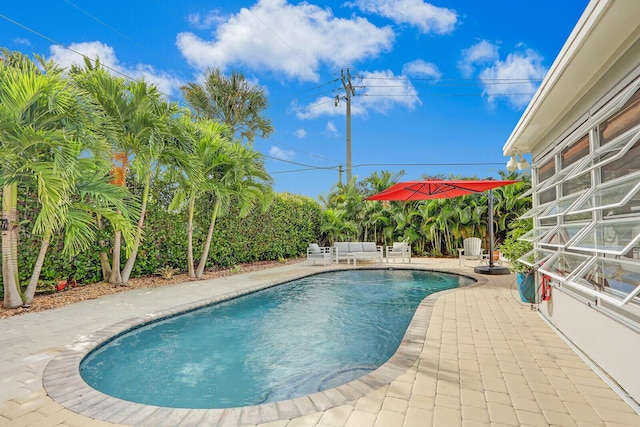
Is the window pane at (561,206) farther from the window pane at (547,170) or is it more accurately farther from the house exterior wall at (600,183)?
the window pane at (547,170)

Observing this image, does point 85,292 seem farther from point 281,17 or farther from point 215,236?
point 281,17

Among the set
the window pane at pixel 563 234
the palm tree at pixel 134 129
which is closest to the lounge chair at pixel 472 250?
the window pane at pixel 563 234

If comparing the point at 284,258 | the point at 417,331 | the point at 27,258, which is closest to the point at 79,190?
the point at 27,258

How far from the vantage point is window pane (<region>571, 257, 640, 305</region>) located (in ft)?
9.04

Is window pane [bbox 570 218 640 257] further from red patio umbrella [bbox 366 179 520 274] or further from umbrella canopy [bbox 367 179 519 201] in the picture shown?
red patio umbrella [bbox 366 179 520 274]

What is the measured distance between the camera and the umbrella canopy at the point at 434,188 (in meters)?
8.70

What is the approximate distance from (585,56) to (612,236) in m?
1.65

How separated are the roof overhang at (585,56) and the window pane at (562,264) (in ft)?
5.87

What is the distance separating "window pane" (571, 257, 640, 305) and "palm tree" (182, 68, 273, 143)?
15.4 m

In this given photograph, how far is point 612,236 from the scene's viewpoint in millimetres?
3143

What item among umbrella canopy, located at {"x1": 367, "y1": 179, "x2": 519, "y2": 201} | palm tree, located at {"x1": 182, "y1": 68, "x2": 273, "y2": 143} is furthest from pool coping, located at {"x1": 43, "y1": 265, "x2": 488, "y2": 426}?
palm tree, located at {"x1": 182, "y1": 68, "x2": 273, "y2": 143}

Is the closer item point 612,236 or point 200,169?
point 612,236

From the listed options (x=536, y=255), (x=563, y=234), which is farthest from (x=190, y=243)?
(x=563, y=234)

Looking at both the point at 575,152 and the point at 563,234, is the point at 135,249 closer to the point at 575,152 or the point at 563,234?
the point at 563,234
